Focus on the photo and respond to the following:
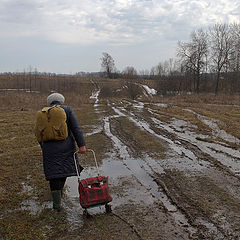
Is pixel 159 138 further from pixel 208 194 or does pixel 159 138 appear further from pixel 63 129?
pixel 63 129

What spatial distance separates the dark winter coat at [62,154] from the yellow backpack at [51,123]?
0.57ft

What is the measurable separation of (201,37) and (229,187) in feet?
146

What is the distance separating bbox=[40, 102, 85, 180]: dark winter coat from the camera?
4.10m

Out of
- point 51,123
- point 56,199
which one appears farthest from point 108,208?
point 51,123

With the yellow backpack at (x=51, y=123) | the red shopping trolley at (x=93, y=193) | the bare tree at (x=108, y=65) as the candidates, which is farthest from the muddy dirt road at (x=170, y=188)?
the bare tree at (x=108, y=65)

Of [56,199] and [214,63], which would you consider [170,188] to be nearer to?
[56,199]

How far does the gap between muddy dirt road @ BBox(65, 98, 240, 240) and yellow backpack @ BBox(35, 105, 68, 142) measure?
4.79ft

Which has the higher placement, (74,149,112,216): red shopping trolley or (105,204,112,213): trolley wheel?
(74,149,112,216): red shopping trolley

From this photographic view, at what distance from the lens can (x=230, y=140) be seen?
10555mm

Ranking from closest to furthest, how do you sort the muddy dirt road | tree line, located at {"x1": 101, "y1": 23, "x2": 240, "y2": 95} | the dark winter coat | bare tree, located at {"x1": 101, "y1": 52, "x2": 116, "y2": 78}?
1. the muddy dirt road
2. the dark winter coat
3. tree line, located at {"x1": 101, "y1": 23, "x2": 240, "y2": 95}
4. bare tree, located at {"x1": 101, "y1": 52, "x2": 116, "y2": 78}

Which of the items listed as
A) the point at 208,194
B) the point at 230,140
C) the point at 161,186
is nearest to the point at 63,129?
the point at 161,186

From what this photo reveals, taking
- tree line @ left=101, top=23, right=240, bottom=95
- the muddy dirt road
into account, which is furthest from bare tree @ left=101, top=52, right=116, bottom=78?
the muddy dirt road

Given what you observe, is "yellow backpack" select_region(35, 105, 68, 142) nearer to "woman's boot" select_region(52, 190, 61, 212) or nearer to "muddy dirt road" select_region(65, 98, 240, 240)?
"woman's boot" select_region(52, 190, 61, 212)

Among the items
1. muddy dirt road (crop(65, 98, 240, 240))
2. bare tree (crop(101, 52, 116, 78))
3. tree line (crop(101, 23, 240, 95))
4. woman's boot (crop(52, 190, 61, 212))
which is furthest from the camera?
bare tree (crop(101, 52, 116, 78))
